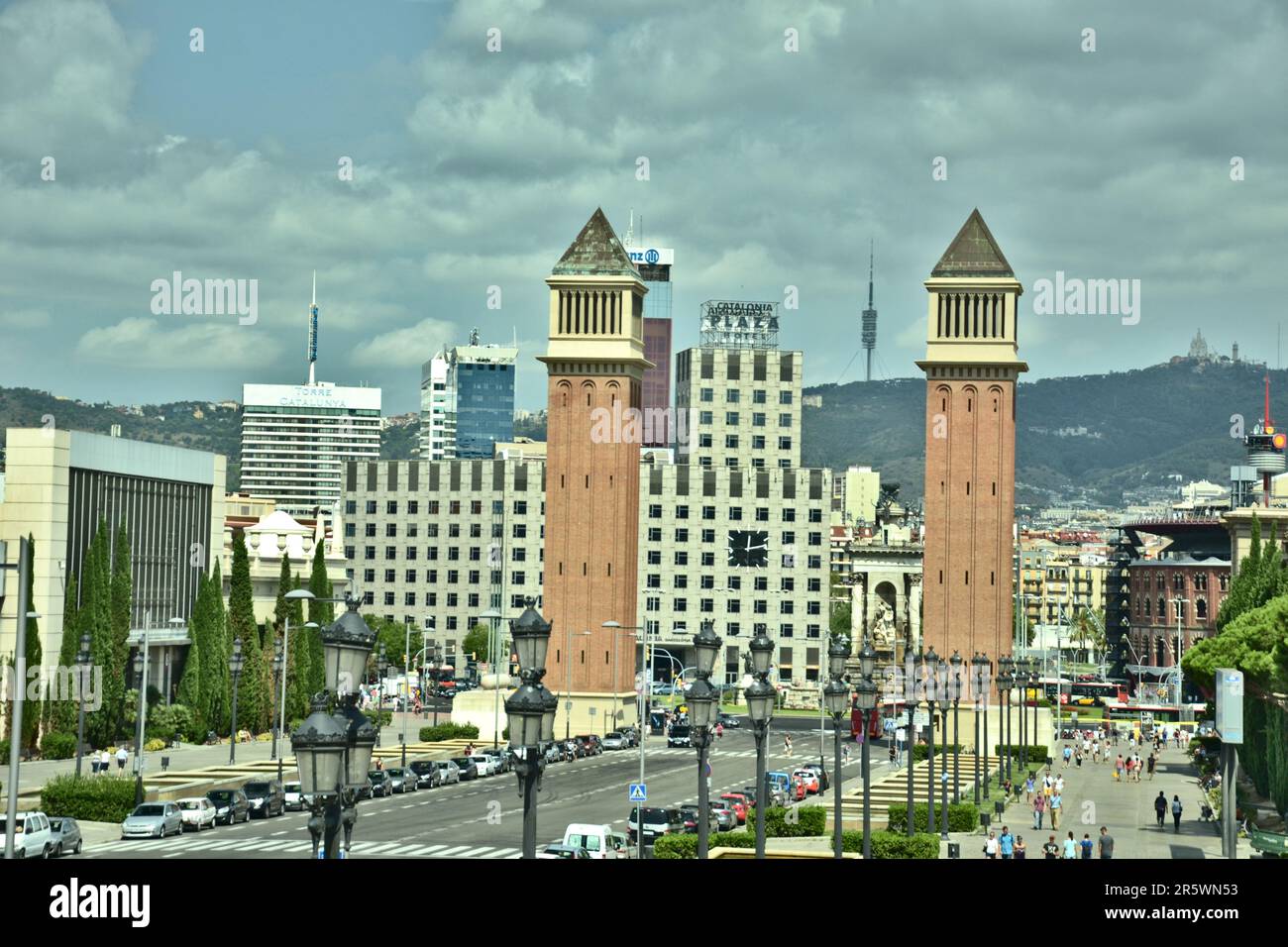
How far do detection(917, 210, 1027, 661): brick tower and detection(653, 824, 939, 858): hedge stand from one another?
50324 millimetres

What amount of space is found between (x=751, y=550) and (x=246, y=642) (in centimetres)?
7489

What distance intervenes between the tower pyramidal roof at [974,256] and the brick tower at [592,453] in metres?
17.5

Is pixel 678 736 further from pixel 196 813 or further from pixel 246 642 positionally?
pixel 196 813

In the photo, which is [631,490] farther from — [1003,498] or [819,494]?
[819,494]

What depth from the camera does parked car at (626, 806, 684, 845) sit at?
181ft

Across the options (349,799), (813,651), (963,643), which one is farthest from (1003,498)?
(349,799)

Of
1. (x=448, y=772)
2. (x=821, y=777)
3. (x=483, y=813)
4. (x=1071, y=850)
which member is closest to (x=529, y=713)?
(x=1071, y=850)

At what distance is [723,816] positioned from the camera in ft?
204

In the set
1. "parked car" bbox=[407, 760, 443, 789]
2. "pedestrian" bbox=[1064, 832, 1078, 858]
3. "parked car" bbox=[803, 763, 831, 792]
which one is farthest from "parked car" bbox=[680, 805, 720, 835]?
"parked car" bbox=[803, 763, 831, 792]

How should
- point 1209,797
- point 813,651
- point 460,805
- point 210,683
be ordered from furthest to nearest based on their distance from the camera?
point 813,651 < point 210,683 < point 1209,797 < point 460,805

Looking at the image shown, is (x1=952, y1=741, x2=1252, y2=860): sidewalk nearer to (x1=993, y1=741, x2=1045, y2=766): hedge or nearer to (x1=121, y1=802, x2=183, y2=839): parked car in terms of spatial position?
(x1=993, y1=741, x2=1045, y2=766): hedge

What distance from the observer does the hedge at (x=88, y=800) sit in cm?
5888
